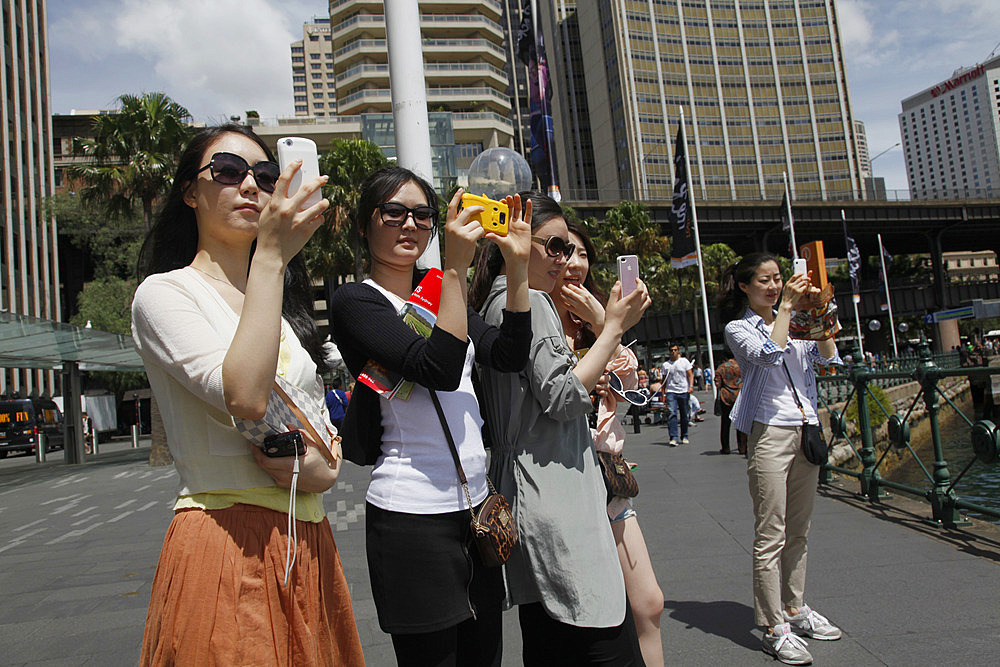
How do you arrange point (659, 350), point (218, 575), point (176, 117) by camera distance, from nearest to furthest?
point (218, 575)
point (176, 117)
point (659, 350)

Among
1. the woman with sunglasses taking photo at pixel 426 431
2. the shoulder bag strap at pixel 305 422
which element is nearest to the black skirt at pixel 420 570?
the woman with sunglasses taking photo at pixel 426 431

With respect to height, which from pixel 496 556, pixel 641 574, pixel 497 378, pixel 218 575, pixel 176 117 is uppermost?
pixel 176 117

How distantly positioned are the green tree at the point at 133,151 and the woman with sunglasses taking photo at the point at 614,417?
17985 mm

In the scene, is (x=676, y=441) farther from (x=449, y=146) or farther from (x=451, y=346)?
(x=451, y=346)

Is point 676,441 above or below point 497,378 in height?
below

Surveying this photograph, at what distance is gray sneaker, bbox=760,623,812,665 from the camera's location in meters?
3.27

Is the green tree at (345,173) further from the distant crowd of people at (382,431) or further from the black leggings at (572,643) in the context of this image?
the black leggings at (572,643)

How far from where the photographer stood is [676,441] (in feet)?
46.1

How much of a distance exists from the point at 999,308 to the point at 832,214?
15467mm

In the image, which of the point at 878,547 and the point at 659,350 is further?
the point at 659,350

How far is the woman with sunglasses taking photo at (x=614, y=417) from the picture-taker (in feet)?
8.07

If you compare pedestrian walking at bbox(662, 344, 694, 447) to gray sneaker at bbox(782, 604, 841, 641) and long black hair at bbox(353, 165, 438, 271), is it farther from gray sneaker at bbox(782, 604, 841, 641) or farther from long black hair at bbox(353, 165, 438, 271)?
long black hair at bbox(353, 165, 438, 271)

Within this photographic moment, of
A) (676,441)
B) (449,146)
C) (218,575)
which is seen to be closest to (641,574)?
(218,575)

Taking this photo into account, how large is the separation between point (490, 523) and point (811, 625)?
104 inches
